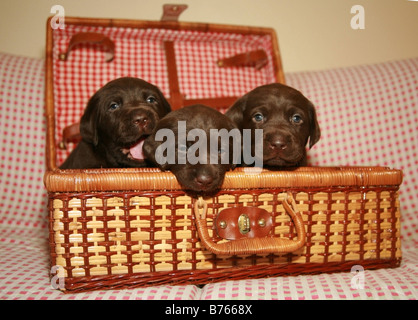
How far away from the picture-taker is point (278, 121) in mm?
2049

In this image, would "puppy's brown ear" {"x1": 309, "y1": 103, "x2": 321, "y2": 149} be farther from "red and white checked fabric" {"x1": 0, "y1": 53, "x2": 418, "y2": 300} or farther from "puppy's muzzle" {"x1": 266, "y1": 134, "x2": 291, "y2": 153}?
"red and white checked fabric" {"x1": 0, "y1": 53, "x2": 418, "y2": 300}

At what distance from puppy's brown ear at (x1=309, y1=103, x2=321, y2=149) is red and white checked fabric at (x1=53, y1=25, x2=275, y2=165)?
1.05 m

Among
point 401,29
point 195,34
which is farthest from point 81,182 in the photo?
point 401,29

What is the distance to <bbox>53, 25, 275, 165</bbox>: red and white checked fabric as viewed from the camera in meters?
2.89

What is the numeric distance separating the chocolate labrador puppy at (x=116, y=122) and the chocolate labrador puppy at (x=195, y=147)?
0.69 ft

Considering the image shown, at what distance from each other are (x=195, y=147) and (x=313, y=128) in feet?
2.75

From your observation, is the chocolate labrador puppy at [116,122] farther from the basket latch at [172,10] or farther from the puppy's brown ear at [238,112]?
the basket latch at [172,10]

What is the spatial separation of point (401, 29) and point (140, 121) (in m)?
3.11

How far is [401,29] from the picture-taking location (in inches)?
151
